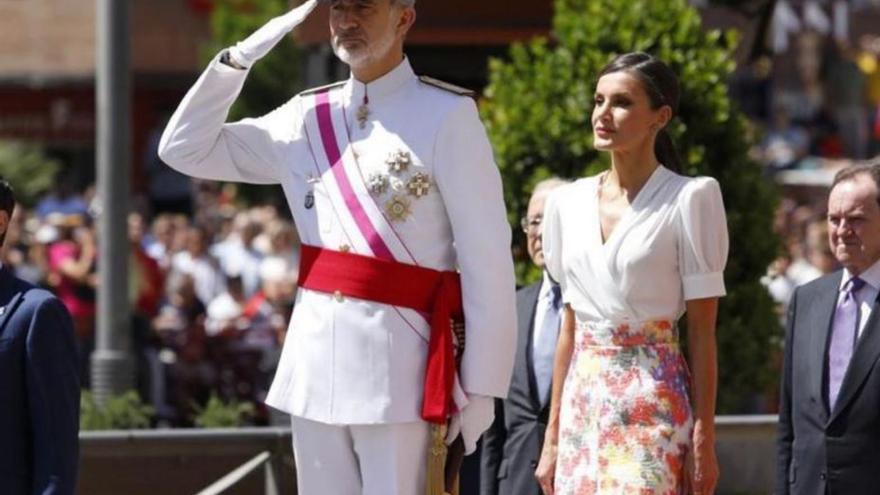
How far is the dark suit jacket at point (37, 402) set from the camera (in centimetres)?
576

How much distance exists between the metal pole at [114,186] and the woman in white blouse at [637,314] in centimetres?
647

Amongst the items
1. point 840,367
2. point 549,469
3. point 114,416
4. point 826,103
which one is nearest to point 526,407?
point 549,469

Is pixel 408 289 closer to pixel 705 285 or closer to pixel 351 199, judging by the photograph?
pixel 351 199

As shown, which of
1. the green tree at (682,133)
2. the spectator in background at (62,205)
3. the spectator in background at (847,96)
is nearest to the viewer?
the green tree at (682,133)

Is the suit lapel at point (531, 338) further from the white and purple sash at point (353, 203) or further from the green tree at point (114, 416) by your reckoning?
the green tree at point (114, 416)

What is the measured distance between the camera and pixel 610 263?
618cm

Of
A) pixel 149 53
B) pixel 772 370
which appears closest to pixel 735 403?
pixel 772 370

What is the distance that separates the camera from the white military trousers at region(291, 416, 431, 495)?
565 centimetres

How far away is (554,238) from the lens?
6.44m

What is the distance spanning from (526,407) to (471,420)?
1.49m

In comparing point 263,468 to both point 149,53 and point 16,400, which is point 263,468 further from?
point 149,53

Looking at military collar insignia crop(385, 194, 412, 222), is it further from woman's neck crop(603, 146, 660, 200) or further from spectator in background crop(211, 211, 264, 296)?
spectator in background crop(211, 211, 264, 296)

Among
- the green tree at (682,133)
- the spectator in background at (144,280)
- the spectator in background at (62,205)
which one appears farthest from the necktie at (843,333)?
the spectator in background at (62,205)

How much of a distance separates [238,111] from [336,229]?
88.4ft
